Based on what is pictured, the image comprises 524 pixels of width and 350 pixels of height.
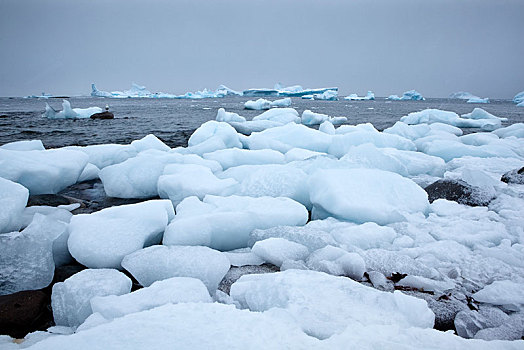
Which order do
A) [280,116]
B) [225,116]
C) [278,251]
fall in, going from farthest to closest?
1. [225,116]
2. [280,116]
3. [278,251]

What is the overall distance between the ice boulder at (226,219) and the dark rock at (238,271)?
13.5 inches

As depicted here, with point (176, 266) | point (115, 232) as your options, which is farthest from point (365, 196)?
point (115, 232)

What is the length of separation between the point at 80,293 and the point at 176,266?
1.45 ft

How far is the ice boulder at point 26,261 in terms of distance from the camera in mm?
1684

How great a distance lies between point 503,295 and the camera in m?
1.55

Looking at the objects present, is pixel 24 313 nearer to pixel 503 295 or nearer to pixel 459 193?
pixel 503 295

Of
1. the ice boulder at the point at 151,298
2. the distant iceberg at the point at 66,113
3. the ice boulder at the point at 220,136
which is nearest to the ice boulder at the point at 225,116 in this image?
the ice boulder at the point at 220,136

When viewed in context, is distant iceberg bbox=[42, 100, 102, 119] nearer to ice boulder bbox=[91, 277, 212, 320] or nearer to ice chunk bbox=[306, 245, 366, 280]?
ice boulder bbox=[91, 277, 212, 320]

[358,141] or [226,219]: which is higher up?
[358,141]

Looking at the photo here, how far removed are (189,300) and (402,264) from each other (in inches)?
47.6

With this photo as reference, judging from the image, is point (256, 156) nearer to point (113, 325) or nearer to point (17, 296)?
→ point (17, 296)

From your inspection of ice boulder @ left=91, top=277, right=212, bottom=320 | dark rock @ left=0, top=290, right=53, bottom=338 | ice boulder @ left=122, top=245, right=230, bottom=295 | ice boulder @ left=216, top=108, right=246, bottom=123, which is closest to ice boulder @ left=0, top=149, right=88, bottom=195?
dark rock @ left=0, top=290, right=53, bottom=338

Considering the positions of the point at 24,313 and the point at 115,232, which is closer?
the point at 24,313

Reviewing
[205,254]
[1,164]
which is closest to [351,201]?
[205,254]
